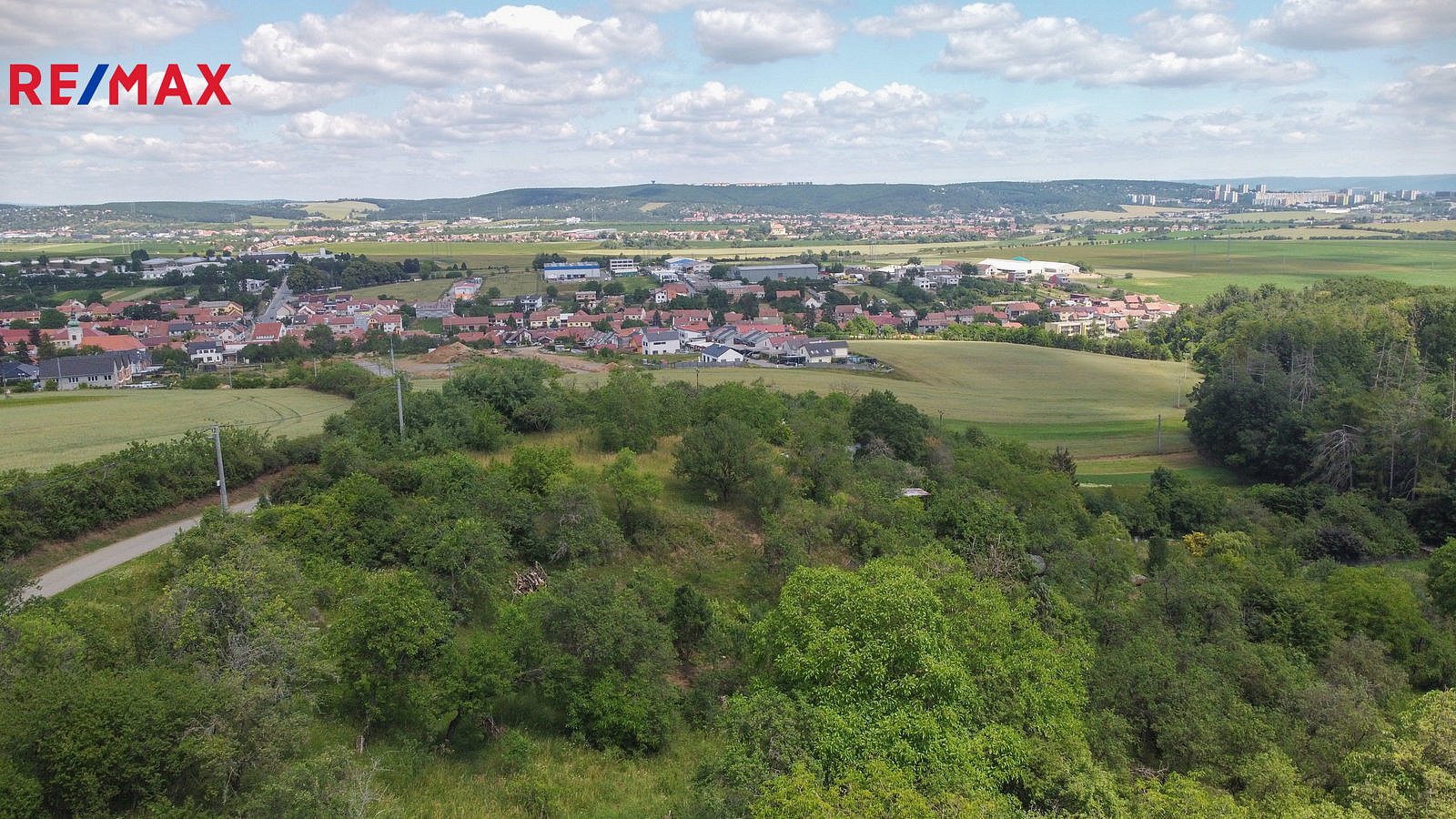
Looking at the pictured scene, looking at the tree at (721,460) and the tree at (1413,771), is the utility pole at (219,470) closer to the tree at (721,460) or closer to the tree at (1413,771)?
the tree at (721,460)

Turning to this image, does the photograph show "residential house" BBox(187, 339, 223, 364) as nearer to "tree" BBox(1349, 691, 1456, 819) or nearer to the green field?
the green field

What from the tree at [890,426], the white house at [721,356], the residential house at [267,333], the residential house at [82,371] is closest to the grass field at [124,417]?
the residential house at [82,371]

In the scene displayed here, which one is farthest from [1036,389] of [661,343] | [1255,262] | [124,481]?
[1255,262]

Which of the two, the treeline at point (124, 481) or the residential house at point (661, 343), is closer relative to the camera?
the treeline at point (124, 481)

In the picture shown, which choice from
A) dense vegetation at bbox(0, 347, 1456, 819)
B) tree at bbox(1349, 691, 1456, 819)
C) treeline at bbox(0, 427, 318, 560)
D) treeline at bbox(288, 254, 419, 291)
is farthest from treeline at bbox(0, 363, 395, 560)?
treeline at bbox(288, 254, 419, 291)

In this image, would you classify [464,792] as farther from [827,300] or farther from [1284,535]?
[827,300]

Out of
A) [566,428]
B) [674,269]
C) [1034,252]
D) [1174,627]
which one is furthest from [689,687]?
[1034,252]
